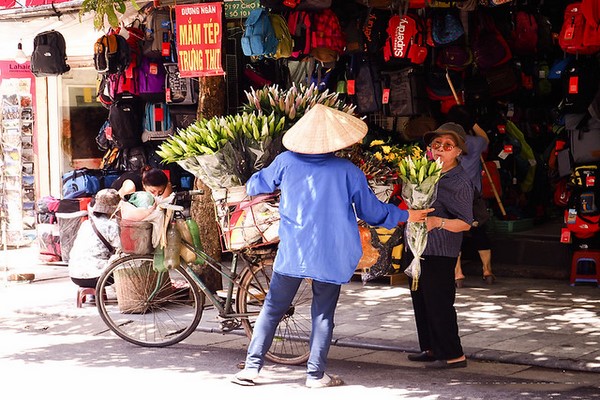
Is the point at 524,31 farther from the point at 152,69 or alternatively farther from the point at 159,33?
the point at 152,69

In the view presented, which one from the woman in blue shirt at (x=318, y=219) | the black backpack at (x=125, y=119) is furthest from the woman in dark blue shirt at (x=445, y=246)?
the black backpack at (x=125, y=119)

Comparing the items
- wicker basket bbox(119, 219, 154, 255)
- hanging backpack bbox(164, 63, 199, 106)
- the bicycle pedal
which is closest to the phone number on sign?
hanging backpack bbox(164, 63, 199, 106)

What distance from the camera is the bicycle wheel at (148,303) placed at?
916 cm

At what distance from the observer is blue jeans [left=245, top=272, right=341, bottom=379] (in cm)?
760

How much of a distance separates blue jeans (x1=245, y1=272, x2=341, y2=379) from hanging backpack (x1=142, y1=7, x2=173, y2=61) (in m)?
7.07

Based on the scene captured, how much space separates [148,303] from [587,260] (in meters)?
5.16

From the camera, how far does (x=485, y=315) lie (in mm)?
10469

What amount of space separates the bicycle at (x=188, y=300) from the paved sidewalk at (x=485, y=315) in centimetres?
55

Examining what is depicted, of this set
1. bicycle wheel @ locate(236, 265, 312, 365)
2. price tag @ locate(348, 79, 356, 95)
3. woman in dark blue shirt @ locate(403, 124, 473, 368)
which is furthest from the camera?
price tag @ locate(348, 79, 356, 95)

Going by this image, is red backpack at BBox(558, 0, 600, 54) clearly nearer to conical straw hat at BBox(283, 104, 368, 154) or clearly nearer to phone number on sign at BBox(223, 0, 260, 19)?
phone number on sign at BBox(223, 0, 260, 19)

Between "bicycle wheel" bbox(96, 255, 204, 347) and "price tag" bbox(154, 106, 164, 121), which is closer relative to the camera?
"bicycle wheel" bbox(96, 255, 204, 347)

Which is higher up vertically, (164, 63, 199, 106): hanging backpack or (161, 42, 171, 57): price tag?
(161, 42, 171, 57): price tag

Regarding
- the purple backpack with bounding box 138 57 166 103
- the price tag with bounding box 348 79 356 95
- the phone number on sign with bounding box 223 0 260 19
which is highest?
the phone number on sign with bounding box 223 0 260 19

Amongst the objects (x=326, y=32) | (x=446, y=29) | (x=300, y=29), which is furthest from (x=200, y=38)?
(x=446, y=29)
